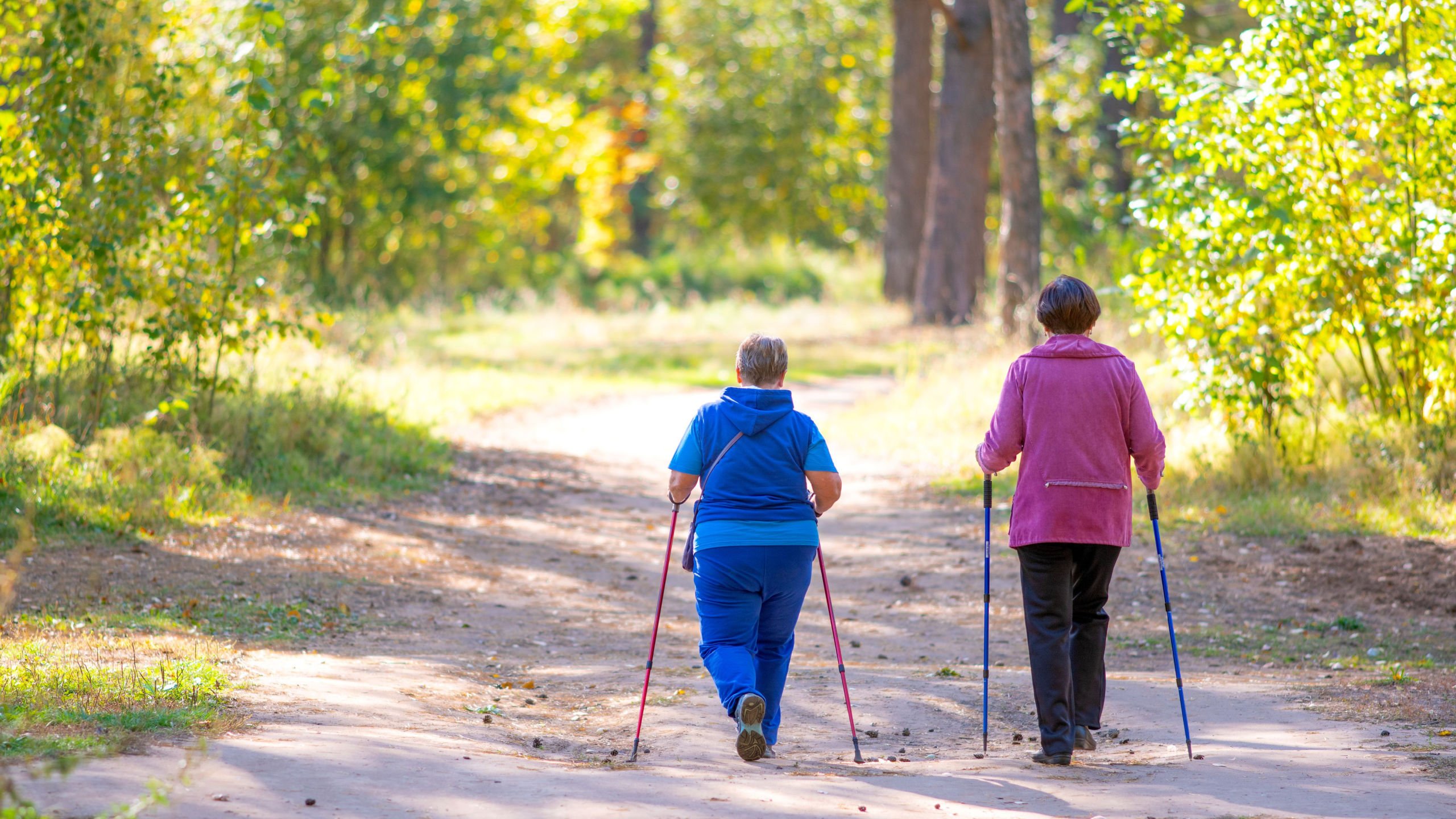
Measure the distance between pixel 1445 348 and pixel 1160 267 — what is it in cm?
198

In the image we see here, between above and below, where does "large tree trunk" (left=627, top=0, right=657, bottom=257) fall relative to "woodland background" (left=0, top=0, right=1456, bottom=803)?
above

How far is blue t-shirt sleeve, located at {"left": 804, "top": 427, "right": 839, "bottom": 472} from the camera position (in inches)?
214

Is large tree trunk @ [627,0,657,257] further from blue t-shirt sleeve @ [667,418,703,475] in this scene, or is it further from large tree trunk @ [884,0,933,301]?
blue t-shirt sleeve @ [667,418,703,475]

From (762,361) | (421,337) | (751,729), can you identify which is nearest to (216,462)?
(762,361)

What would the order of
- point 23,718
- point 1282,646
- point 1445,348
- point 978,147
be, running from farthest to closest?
1. point 978,147
2. point 1445,348
3. point 1282,646
4. point 23,718

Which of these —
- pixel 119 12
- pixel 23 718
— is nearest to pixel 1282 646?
pixel 23 718

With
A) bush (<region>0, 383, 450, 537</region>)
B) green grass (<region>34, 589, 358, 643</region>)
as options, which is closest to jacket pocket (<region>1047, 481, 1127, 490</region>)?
green grass (<region>34, 589, 358, 643</region>)

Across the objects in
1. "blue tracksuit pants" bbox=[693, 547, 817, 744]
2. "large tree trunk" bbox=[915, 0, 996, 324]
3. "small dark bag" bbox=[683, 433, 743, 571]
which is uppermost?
"large tree trunk" bbox=[915, 0, 996, 324]

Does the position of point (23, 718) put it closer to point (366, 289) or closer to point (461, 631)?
point (461, 631)

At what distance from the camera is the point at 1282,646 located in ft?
25.0

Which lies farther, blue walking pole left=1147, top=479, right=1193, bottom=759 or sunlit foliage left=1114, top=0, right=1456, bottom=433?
sunlit foliage left=1114, top=0, right=1456, bottom=433

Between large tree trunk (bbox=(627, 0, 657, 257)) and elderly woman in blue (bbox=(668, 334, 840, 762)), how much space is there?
35.0 m

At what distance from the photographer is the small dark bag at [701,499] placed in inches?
213

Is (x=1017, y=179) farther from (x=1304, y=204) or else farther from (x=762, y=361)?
(x=762, y=361)
